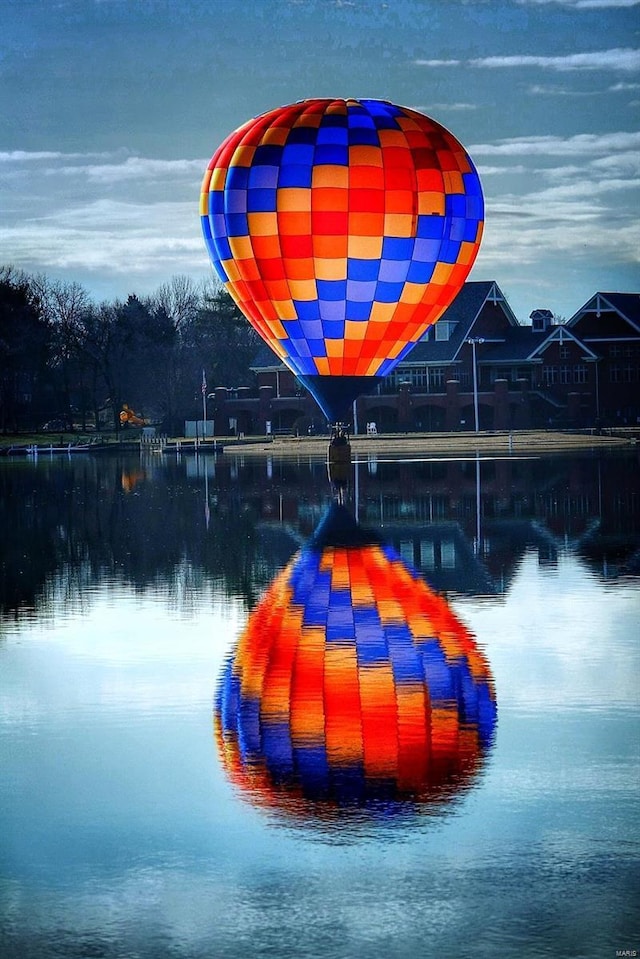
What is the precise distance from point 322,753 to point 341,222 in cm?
3223

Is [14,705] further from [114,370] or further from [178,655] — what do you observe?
[114,370]

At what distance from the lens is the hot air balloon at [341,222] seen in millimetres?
42250

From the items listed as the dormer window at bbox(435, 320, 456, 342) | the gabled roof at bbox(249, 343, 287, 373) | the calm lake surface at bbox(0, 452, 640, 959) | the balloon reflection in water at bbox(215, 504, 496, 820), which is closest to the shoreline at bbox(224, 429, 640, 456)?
the gabled roof at bbox(249, 343, 287, 373)

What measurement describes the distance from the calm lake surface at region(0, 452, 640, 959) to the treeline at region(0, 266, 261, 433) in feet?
316

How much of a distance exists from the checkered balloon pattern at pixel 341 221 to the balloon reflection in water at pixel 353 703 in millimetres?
23221

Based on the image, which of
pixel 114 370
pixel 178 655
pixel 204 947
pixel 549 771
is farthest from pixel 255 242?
pixel 114 370

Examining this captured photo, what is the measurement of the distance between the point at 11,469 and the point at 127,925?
6496cm

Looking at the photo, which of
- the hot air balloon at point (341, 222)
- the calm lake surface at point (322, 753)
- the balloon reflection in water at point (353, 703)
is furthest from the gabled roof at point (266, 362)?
the balloon reflection in water at point (353, 703)

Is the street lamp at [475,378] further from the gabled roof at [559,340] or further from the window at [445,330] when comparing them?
the gabled roof at [559,340]

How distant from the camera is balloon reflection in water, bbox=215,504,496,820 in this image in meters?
10.1

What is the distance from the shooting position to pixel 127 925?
25.3 ft

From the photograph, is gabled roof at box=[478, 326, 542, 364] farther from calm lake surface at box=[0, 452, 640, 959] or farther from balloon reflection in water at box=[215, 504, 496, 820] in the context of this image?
balloon reflection in water at box=[215, 504, 496, 820]

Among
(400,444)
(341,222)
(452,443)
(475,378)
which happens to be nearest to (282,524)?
(341,222)

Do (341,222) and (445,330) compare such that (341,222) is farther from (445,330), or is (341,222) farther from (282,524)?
(445,330)
